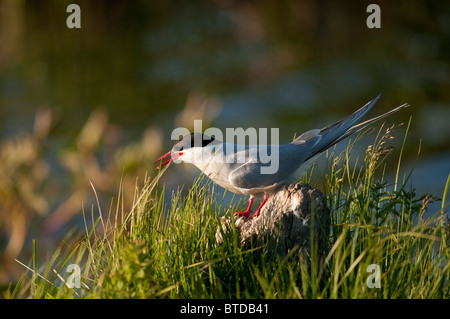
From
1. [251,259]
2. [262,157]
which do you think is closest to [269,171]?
[262,157]

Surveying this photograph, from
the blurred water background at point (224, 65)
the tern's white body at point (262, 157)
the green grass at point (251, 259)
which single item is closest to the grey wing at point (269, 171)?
the tern's white body at point (262, 157)

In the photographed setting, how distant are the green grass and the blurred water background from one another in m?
4.67

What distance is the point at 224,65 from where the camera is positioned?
333 inches

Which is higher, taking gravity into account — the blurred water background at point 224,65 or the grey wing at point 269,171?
the blurred water background at point 224,65

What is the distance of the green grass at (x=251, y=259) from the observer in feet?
5.38

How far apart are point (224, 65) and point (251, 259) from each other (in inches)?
269

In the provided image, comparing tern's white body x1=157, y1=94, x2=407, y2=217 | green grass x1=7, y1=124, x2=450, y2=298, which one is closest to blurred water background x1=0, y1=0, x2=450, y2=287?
tern's white body x1=157, y1=94, x2=407, y2=217

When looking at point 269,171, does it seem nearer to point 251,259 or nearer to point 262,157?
point 262,157

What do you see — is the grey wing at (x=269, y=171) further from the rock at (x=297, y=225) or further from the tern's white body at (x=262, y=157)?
the rock at (x=297, y=225)

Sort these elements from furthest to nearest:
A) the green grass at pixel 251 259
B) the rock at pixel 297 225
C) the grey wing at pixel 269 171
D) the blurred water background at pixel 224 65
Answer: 1. the blurred water background at pixel 224 65
2. the grey wing at pixel 269 171
3. the rock at pixel 297 225
4. the green grass at pixel 251 259

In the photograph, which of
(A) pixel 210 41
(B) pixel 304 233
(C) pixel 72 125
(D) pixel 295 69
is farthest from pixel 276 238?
(A) pixel 210 41

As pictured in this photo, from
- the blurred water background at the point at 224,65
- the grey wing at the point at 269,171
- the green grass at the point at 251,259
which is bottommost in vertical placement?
the green grass at the point at 251,259

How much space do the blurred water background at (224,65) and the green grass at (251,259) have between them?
15.3 feet

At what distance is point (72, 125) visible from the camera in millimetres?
7430
